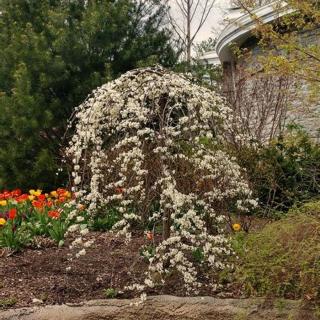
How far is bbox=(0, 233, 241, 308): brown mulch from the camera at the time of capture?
13.1 feet

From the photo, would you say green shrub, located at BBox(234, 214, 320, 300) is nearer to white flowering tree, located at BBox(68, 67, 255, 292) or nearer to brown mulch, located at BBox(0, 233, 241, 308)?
white flowering tree, located at BBox(68, 67, 255, 292)

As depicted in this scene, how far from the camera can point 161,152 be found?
3807 millimetres

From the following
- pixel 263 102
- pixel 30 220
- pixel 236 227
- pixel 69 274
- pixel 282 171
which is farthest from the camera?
pixel 263 102

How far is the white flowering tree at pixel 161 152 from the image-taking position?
3781 millimetres

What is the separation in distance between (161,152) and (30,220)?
2351 mm

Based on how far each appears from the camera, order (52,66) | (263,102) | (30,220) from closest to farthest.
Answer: (30,220), (52,66), (263,102)

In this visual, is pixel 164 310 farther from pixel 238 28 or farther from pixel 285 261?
pixel 238 28

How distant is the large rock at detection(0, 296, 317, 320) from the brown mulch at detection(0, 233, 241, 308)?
0.20 m

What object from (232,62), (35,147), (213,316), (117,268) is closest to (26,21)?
(35,147)

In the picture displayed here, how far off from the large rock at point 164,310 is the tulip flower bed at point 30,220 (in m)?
1.00

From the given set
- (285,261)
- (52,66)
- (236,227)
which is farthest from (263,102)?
(285,261)

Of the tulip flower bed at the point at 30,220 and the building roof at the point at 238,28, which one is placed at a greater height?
the building roof at the point at 238,28

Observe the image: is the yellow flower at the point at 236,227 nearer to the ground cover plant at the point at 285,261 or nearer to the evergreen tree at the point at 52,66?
the ground cover plant at the point at 285,261

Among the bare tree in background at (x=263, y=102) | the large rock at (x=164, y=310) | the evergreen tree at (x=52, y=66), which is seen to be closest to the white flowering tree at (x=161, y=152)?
the large rock at (x=164, y=310)
